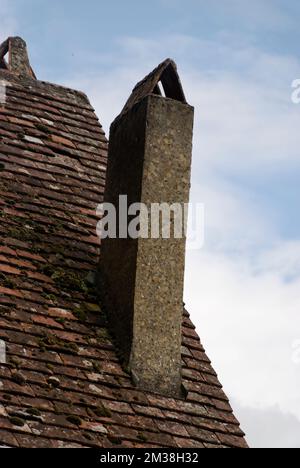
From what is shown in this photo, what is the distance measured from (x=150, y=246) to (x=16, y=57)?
3.58 metres

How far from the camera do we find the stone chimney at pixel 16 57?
38.9ft

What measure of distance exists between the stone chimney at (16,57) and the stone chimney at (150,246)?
7.16 ft

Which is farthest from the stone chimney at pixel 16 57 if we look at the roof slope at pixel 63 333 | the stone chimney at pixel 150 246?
the stone chimney at pixel 150 246

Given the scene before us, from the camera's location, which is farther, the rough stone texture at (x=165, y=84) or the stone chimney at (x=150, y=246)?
the rough stone texture at (x=165, y=84)

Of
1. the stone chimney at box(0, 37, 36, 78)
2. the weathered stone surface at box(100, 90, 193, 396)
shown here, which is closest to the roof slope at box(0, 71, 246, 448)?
the weathered stone surface at box(100, 90, 193, 396)

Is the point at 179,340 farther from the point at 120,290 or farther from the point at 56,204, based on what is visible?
the point at 56,204

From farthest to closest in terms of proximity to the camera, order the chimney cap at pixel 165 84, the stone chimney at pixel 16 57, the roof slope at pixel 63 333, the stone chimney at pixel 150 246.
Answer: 1. the stone chimney at pixel 16 57
2. the chimney cap at pixel 165 84
3. the stone chimney at pixel 150 246
4. the roof slope at pixel 63 333

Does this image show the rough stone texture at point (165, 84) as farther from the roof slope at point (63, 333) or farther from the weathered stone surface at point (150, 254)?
the roof slope at point (63, 333)

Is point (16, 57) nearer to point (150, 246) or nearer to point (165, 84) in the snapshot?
point (165, 84)

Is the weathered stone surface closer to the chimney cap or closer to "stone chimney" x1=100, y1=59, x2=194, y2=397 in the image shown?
"stone chimney" x1=100, y1=59, x2=194, y2=397

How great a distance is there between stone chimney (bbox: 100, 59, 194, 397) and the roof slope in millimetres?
171

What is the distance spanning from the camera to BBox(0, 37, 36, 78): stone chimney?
11867mm
